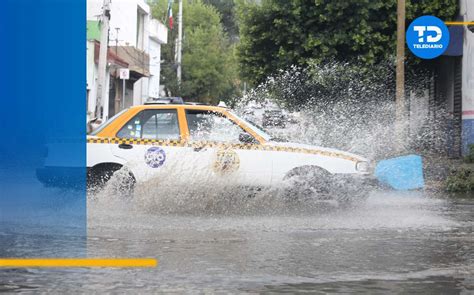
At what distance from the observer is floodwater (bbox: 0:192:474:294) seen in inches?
239

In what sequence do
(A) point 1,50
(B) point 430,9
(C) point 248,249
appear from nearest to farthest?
1. (C) point 248,249
2. (B) point 430,9
3. (A) point 1,50

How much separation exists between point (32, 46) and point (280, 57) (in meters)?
9.73

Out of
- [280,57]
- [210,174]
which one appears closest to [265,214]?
[210,174]

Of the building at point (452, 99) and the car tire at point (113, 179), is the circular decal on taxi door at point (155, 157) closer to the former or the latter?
the car tire at point (113, 179)

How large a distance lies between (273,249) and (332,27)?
52.4 ft

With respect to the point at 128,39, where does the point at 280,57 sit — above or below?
below

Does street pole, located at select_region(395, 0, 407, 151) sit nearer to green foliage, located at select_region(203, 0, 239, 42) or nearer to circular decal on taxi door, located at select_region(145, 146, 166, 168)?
circular decal on taxi door, located at select_region(145, 146, 166, 168)

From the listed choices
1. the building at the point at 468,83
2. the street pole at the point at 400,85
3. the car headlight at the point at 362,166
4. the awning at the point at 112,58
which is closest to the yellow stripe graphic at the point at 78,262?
the car headlight at the point at 362,166

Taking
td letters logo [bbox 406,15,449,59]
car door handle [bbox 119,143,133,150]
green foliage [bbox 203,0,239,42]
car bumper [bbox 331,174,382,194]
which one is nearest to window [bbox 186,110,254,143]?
car door handle [bbox 119,143,133,150]

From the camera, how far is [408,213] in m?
10.9

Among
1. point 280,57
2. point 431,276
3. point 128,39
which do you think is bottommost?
point 431,276

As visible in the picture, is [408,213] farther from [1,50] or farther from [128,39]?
[128,39]

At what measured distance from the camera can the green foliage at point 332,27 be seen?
22344 millimetres

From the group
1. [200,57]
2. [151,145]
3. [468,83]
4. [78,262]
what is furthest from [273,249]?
[200,57]
